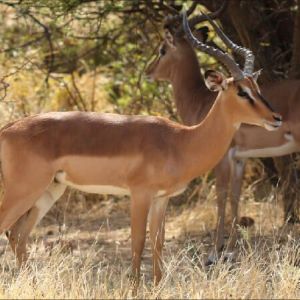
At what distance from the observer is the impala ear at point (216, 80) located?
6.84 m

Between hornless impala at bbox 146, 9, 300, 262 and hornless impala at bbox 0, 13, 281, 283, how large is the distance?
3.34 ft

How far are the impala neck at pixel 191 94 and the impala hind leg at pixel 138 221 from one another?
2.24 m

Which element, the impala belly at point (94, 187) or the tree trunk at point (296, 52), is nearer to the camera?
the impala belly at point (94, 187)

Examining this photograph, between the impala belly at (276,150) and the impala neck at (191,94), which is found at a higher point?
the impala neck at (191,94)

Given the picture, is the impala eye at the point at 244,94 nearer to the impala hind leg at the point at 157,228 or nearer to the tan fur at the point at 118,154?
the tan fur at the point at 118,154

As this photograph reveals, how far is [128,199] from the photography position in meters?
10.9

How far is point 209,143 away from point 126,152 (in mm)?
618

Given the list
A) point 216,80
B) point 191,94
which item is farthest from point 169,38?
point 216,80

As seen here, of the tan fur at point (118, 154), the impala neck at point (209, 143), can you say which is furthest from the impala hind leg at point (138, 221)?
the impala neck at point (209, 143)

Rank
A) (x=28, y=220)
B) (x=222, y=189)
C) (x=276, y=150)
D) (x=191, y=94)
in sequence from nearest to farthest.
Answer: (x=28, y=220)
(x=276, y=150)
(x=222, y=189)
(x=191, y=94)

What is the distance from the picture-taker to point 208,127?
6.95 meters

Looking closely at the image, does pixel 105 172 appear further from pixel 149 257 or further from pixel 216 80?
pixel 149 257

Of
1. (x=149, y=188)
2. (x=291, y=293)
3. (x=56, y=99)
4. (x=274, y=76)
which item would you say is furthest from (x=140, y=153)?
(x=56, y=99)

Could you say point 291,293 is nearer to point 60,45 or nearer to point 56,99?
point 56,99
